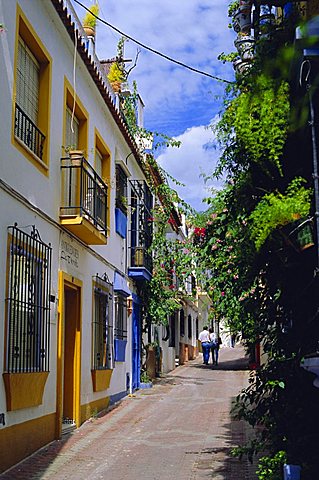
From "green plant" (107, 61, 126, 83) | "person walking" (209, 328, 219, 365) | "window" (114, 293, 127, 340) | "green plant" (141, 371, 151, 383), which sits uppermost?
"green plant" (107, 61, 126, 83)

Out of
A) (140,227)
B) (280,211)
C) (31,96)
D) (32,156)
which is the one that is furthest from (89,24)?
(280,211)

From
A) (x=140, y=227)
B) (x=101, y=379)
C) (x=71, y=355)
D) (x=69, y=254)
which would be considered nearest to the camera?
(x=69, y=254)

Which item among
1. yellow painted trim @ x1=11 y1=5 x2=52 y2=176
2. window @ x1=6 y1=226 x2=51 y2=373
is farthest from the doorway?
yellow painted trim @ x1=11 y1=5 x2=52 y2=176

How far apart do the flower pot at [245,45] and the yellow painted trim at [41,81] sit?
2.99 m

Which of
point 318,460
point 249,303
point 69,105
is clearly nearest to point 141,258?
point 69,105

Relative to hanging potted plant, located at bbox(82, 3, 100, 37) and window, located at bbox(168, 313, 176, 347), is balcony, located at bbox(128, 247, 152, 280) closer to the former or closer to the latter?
hanging potted plant, located at bbox(82, 3, 100, 37)

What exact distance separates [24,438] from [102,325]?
5424 mm

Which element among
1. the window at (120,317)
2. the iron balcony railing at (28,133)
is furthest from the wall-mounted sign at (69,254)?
the window at (120,317)

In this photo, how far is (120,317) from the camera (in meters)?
16.4

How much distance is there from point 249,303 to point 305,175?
57.2 inches

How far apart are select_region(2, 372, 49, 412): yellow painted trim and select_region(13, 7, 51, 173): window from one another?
2.88 meters

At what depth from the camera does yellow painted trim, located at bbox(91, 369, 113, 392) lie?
42.9 ft

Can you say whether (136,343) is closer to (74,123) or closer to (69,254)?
(69,254)

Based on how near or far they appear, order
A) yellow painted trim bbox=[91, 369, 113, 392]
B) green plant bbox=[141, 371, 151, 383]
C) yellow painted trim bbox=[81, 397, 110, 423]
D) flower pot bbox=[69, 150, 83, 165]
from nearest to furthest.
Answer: flower pot bbox=[69, 150, 83, 165], yellow painted trim bbox=[81, 397, 110, 423], yellow painted trim bbox=[91, 369, 113, 392], green plant bbox=[141, 371, 151, 383]
